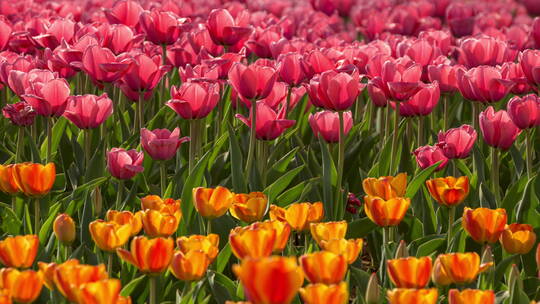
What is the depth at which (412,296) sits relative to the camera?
2.07 meters

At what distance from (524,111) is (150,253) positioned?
163cm

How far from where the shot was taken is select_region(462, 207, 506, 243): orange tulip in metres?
2.61

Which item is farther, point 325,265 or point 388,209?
point 388,209

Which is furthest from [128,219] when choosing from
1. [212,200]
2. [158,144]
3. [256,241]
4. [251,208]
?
[158,144]

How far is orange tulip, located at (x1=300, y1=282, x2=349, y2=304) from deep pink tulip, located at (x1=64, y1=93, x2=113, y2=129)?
1.60 m

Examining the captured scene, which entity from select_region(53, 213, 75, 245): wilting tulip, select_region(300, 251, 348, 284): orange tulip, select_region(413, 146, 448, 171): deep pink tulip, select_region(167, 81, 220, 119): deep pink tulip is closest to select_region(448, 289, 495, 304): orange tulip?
select_region(300, 251, 348, 284): orange tulip

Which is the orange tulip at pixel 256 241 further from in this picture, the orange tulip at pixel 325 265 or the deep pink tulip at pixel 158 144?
the deep pink tulip at pixel 158 144

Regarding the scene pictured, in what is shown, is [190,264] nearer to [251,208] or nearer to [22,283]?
[22,283]

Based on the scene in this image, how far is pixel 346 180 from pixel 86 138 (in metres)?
1.05

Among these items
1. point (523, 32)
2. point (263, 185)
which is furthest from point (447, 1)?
point (263, 185)

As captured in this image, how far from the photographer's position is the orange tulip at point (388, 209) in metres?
2.70

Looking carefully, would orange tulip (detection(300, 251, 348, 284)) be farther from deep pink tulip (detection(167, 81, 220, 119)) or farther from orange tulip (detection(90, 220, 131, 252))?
deep pink tulip (detection(167, 81, 220, 119))

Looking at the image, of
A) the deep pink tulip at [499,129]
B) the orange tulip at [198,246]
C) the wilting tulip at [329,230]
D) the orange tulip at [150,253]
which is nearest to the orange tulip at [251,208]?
the wilting tulip at [329,230]

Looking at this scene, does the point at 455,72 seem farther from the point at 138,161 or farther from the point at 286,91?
the point at 138,161
